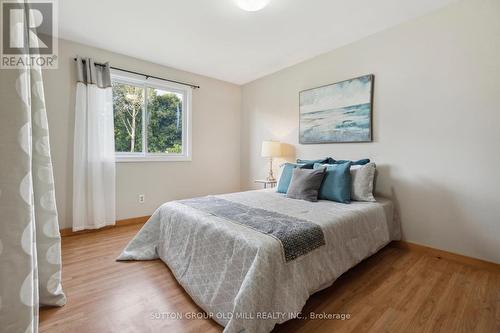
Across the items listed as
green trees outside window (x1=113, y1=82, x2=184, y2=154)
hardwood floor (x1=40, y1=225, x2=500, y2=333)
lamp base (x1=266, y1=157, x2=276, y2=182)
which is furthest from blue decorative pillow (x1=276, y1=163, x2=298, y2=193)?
green trees outside window (x1=113, y1=82, x2=184, y2=154)

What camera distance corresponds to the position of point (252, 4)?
2068 millimetres

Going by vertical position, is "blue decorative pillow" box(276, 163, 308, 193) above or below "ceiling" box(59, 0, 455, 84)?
below

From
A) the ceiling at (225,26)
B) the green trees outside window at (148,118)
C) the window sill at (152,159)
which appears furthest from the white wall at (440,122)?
the green trees outside window at (148,118)

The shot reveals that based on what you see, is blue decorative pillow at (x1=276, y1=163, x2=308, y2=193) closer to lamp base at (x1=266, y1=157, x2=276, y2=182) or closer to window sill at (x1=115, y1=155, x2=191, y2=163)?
lamp base at (x1=266, y1=157, x2=276, y2=182)

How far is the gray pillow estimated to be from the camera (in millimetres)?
2395

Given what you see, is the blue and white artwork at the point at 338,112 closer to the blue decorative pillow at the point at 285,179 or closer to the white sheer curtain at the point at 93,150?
the blue decorative pillow at the point at 285,179

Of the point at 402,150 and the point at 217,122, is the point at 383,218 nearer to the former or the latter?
→ the point at 402,150

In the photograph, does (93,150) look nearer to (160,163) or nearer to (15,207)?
(160,163)

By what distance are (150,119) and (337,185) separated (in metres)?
2.86

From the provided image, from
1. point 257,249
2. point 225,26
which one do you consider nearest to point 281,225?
point 257,249

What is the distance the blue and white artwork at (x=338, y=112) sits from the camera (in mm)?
2686

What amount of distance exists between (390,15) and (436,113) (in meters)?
1.09

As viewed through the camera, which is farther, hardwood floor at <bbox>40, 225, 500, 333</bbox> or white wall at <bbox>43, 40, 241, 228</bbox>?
white wall at <bbox>43, 40, 241, 228</bbox>

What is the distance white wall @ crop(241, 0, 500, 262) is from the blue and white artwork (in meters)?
0.10
